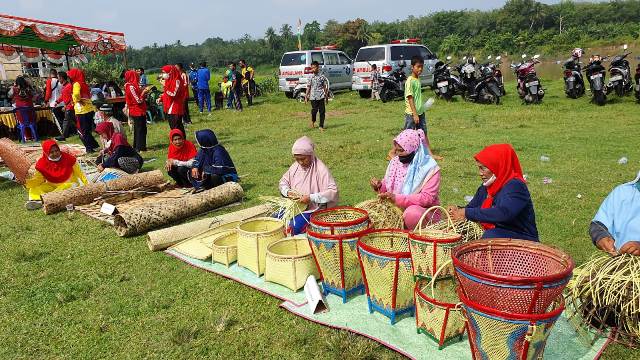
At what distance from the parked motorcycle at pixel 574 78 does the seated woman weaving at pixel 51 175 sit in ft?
38.2

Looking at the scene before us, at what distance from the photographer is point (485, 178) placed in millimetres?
2895

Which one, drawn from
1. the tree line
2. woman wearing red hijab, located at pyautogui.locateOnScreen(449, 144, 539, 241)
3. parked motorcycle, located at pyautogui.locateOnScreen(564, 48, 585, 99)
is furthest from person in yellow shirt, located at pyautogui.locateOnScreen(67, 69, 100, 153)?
the tree line

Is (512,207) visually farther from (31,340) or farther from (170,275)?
(31,340)

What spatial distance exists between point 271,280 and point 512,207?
5.80ft

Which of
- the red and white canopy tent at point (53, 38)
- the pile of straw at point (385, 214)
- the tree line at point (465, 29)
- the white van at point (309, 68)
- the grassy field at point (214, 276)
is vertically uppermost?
the tree line at point (465, 29)

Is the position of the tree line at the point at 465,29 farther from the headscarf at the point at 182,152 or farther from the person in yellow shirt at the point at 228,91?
Result: the headscarf at the point at 182,152

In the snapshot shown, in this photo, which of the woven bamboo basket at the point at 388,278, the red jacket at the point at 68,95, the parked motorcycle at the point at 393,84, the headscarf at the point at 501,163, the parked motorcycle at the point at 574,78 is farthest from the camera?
the parked motorcycle at the point at 393,84

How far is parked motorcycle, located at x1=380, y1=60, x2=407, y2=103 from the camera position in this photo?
14.4m

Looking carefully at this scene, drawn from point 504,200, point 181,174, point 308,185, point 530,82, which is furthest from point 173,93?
point 530,82

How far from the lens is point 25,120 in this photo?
10789 millimetres

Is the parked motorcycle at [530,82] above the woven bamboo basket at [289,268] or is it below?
above

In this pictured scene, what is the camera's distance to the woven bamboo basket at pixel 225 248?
3803 mm

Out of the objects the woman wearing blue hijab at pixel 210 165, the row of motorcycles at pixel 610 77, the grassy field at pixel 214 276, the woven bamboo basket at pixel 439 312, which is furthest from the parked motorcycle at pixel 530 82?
the woven bamboo basket at pixel 439 312

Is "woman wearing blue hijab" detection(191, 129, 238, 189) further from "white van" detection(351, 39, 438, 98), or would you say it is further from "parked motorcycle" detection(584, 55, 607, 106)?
"white van" detection(351, 39, 438, 98)
